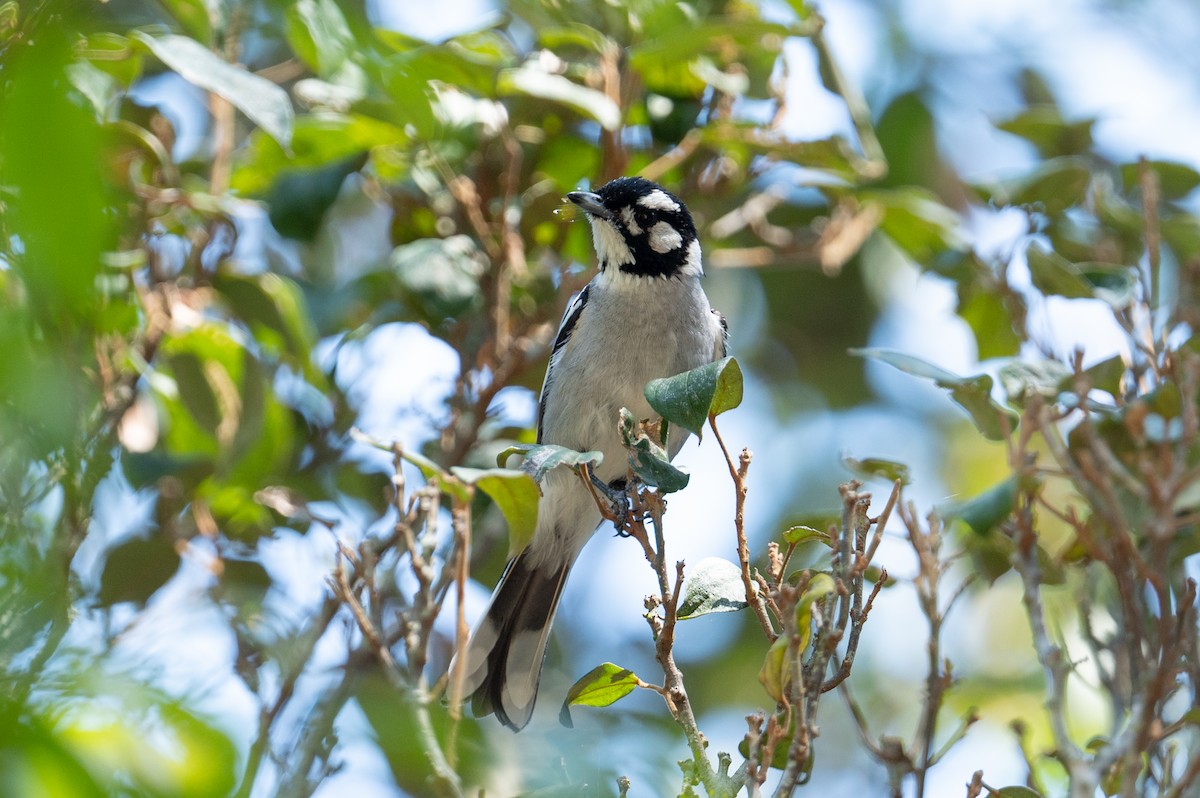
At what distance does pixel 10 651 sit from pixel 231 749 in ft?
1.04

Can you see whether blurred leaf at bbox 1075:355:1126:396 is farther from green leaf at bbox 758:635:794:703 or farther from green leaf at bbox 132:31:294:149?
green leaf at bbox 132:31:294:149

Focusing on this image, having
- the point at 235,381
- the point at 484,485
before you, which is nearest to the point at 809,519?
the point at 484,485

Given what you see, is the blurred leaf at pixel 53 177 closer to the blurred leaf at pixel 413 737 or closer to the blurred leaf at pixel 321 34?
the blurred leaf at pixel 321 34

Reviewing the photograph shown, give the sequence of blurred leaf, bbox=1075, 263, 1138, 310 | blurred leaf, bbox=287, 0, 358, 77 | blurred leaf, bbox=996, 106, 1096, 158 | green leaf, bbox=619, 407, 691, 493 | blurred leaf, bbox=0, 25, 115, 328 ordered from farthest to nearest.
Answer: blurred leaf, bbox=996, 106, 1096, 158, blurred leaf, bbox=1075, 263, 1138, 310, green leaf, bbox=619, 407, 691, 493, blurred leaf, bbox=287, 0, 358, 77, blurred leaf, bbox=0, 25, 115, 328

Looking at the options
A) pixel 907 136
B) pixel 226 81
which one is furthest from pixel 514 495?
pixel 907 136

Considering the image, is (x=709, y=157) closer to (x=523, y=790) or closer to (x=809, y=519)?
(x=809, y=519)

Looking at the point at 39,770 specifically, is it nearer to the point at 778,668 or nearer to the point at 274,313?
the point at 778,668

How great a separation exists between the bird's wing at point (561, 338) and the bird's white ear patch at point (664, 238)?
30cm

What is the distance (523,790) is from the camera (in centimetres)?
252

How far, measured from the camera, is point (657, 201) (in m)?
4.13

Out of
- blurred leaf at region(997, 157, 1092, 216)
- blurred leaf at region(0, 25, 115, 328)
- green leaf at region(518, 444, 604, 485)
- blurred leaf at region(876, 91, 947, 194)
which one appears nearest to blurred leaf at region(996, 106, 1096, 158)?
blurred leaf at region(997, 157, 1092, 216)

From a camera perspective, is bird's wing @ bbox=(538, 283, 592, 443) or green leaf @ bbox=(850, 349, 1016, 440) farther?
bird's wing @ bbox=(538, 283, 592, 443)

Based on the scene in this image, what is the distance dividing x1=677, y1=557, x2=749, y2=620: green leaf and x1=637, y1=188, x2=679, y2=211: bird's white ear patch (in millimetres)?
1918

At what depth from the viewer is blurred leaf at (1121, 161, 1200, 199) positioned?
3.55 meters
